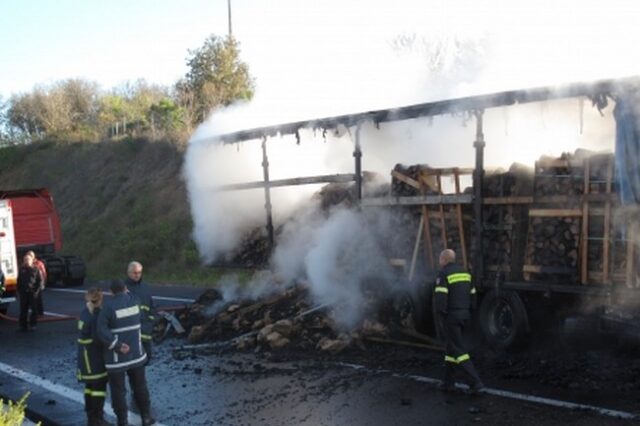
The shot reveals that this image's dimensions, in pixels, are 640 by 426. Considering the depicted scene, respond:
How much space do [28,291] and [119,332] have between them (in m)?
8.63

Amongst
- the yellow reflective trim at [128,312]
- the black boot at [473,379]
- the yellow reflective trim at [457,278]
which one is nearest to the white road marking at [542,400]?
the black boot at [473,379]

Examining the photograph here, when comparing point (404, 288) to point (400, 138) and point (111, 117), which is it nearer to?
point (400, 138)

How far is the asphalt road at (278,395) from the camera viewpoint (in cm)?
701

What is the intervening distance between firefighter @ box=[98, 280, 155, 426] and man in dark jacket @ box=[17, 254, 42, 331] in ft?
27.3

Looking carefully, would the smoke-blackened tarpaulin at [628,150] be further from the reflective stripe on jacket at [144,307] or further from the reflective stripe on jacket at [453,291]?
the reflective stripe on jacket at [144,307]

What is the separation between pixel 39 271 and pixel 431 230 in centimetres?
840

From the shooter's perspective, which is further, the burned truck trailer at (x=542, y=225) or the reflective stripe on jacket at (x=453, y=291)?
the burned truck trailer at (x=542, y=225)

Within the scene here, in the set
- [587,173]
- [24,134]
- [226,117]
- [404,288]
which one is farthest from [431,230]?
[24,134]

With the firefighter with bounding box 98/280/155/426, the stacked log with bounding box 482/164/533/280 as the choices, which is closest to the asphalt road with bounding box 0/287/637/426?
the firefighter with bounding box 98/280/155/426

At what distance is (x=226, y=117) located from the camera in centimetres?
1706

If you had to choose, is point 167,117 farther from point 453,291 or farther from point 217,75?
point 453,291

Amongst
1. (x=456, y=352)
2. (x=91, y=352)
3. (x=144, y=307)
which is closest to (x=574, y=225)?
(x=456, y=352)

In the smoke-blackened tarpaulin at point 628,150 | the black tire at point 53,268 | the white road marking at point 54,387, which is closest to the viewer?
the white road marking at point 54,387

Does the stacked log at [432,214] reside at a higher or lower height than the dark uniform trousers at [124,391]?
higher
